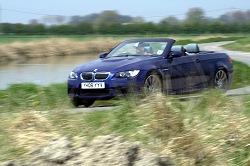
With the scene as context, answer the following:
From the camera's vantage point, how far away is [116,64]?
Result: 11.6 m

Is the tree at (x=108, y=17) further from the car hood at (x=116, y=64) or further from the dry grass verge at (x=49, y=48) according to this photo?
the car hood at (x=116, y=64)

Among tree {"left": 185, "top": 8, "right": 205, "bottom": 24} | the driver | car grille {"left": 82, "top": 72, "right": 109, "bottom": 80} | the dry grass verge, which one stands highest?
tree {"left": 185, "top": 8, "right": 205, "bottom": 24}

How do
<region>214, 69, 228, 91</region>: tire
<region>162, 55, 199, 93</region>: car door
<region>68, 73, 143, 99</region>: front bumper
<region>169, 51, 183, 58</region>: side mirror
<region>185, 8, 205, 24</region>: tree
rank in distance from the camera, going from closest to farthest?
1. <region>68, 73, 143, 99</region>: front bumper
2. <region>162, 55, 199, 93</region>: car door
3. <region>169, 51, 183, 58</region>: side mirror
4. <region>214, 69, 228, 91</region>: tire
5. <region>185, 8, 205, 24</region>: tree

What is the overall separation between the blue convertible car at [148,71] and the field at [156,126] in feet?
9.02

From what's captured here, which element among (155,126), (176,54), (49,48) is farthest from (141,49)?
(49,48)

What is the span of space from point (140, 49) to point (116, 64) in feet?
4.31

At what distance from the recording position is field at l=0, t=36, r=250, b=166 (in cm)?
607

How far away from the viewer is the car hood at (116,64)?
11469 millimetres

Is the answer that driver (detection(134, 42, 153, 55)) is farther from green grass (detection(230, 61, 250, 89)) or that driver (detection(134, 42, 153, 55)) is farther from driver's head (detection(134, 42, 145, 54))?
green grass (detection(230, 61, 250, 89))

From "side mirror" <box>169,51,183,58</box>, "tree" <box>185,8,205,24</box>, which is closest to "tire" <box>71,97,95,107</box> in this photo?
"side mirror" <box>169,51,183,58</box>

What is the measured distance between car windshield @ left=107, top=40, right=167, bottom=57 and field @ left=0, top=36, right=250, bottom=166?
454 centimetres

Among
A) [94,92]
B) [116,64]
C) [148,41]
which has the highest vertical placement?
[148,41]

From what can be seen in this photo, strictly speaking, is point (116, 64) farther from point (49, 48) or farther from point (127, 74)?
point (49, 48)

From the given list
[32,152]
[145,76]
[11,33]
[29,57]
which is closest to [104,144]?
[32,152]
